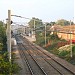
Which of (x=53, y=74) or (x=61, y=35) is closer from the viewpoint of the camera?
(x=53, y=74)

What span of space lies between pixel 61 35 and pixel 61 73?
51.7m

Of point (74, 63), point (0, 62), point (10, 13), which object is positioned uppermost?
point (10, 13)

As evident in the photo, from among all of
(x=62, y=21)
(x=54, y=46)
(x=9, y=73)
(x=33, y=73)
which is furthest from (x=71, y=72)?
(x=62, y=21)

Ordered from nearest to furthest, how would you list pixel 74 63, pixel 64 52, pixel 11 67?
pixel 11 67 → pixel 74 63 → pixel 64 52

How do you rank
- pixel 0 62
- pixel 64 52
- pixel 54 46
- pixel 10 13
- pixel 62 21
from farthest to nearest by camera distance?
1. pixel 62 21
2. pixel 54 46
3. pixel 64 52
4. pixel 10 13
5. pixel 0 62

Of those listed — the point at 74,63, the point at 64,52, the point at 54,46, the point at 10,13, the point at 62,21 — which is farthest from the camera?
the point at 62,21

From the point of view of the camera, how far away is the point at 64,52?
50.2 meters

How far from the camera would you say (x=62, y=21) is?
627 ft

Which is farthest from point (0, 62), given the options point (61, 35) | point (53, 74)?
point (61, 35)

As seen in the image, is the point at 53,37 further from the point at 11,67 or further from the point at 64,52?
the point at 11,67

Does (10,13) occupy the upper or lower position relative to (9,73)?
upper

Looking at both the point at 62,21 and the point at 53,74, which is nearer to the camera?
the point at 53,74

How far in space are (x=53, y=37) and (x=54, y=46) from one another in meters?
18.2

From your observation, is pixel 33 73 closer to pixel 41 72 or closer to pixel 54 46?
pixel 41 72
